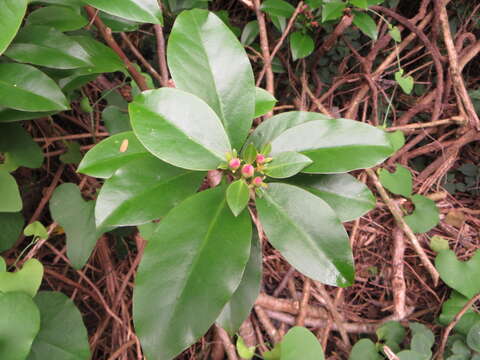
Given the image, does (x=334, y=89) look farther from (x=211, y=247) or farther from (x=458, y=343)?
(x=211, y=247)

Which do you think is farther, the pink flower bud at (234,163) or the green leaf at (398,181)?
the green leaf at (398,181)

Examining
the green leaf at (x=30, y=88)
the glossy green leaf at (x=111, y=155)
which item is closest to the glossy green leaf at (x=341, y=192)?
the glossy green leaf at (x=111, y=155)

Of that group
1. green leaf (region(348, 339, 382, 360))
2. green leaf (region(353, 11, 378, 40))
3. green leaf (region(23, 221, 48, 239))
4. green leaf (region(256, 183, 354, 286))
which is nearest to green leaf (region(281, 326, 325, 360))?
green leaf (region(348, 339, 382, 360))

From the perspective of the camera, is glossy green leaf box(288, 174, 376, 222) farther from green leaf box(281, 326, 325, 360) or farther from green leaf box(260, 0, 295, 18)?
green leaf box(260, 0, 295, 18)

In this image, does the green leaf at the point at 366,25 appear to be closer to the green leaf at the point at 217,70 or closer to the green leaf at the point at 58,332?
the green leaf at the point at 217,70

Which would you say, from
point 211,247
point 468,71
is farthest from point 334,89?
point 211,247

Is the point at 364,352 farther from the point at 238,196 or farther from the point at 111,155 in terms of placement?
the point at 111,155
